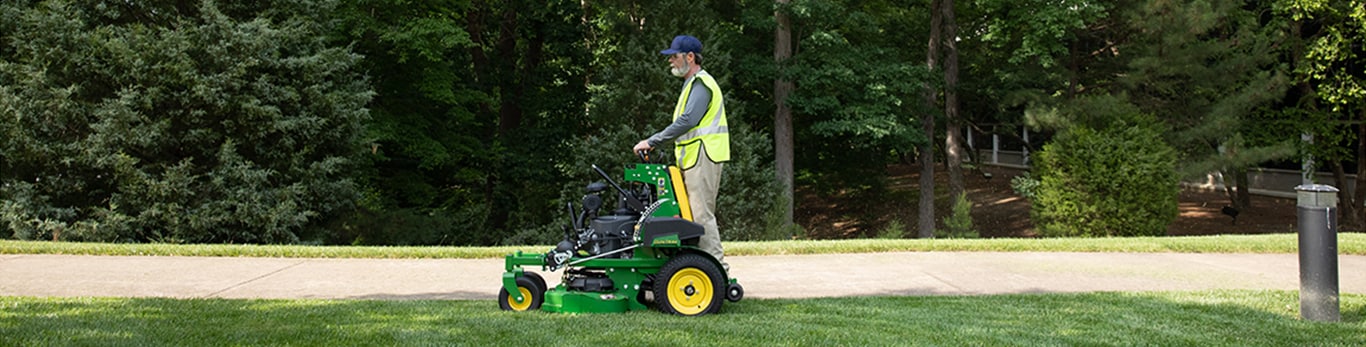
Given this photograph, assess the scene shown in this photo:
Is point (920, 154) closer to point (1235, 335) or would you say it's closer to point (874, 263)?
point (874, 263)

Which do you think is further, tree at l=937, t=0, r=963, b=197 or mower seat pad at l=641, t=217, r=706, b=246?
tree at l=937, t=0, r=963, b=197

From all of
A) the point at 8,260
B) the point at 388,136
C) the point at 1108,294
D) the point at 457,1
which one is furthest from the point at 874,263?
the point at 457,1

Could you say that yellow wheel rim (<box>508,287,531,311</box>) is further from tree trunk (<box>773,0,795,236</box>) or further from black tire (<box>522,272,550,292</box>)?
tree trunk (<box>773,0,795,236</box>)

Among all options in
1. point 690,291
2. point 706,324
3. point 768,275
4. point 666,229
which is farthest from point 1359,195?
point 706,324

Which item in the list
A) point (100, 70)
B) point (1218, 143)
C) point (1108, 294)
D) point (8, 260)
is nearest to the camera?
point (1108, 294)

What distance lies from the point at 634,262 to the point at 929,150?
20505 mm

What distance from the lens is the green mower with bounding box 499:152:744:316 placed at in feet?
18.8

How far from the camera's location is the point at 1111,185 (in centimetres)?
1688

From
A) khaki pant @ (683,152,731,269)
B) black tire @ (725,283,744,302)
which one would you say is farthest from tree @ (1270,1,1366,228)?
black tire @ (725,283,744,302)

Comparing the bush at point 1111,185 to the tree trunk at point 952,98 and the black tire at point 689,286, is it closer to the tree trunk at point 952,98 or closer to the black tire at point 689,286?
the tree trunk at point 952,98

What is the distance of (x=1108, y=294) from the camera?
6.95 metres

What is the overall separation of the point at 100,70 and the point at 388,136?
19.8 ft

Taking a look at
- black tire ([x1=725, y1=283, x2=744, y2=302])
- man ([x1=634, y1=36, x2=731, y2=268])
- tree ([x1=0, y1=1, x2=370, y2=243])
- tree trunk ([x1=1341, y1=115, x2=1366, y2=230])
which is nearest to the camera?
black tire ([x1=725, y1=283, x2=744, y2=302])

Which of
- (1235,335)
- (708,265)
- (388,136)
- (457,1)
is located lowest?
(1235,335)
